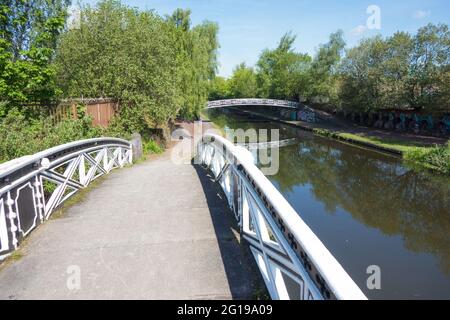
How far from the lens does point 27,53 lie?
35.9 ft

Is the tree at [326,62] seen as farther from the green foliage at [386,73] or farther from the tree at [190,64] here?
the tree at [190,64]

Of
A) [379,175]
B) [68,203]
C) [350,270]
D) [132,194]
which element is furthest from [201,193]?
[379,175]

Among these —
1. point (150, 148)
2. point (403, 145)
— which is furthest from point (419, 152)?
point (150, 148)

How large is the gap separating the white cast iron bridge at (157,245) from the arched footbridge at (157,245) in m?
0.01

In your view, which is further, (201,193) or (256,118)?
(256,118)

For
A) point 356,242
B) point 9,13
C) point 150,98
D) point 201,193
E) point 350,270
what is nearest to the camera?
point 201,193

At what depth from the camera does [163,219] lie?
515 cm

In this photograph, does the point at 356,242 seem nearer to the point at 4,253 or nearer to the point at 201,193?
the point at 201,193

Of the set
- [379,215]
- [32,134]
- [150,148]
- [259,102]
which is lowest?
[379,215]

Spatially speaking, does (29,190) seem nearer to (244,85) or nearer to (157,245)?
(157,245)

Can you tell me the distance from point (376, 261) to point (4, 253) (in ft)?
29.0

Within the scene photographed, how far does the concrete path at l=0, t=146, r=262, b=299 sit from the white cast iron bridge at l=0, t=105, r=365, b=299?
1 cm

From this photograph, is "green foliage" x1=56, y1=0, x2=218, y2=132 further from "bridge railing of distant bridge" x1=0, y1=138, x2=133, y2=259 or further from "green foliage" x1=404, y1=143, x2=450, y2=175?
"green foliage" x1=404, y1=143, x2=450, y2=175

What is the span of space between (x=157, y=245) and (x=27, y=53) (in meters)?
9.57
